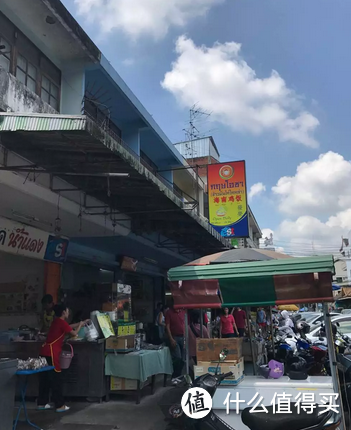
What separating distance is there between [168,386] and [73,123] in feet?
20.3

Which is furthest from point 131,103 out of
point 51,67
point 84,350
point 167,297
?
point 167,297

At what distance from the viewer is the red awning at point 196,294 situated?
17.5ft

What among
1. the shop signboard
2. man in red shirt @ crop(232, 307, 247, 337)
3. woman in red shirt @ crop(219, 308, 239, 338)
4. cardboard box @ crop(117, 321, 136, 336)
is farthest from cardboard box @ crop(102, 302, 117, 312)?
man in red shirt @ crop(232, 307, 247, 337)

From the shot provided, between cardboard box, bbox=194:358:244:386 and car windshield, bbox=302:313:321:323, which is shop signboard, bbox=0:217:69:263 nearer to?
cardboard box, bbox=194:358:244:386

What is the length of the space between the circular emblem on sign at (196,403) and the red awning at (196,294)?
4.73 ft

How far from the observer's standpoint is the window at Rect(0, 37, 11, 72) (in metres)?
7.19

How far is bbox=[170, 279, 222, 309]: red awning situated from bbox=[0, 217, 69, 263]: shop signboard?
365cm

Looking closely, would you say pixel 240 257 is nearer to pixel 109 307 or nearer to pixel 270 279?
pixel 270 279

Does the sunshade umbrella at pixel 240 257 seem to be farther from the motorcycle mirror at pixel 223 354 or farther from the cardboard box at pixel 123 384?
the cardboard box at pixel 123 384

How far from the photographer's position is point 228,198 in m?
13.1

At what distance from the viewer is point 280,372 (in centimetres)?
552

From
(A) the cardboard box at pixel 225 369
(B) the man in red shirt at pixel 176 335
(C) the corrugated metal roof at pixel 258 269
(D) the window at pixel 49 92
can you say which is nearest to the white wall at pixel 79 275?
(B) the man in red shirt at pixel 176 335

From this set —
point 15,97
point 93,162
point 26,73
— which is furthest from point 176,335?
point 26,73

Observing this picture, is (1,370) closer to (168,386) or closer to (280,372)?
(280,372)
